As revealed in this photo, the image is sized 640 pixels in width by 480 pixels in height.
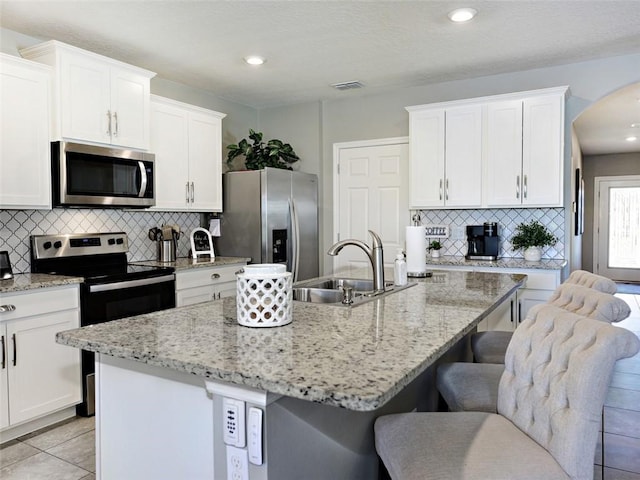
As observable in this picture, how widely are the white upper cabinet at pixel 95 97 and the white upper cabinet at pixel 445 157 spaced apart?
2.36m

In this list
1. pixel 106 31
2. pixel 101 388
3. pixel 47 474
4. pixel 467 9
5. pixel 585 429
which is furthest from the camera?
pixel 106 31

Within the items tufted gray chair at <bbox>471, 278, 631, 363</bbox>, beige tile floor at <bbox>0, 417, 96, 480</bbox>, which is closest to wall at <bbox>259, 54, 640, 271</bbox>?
tufted gray chair at <bbox>471, 278, 631, 363</bbox>

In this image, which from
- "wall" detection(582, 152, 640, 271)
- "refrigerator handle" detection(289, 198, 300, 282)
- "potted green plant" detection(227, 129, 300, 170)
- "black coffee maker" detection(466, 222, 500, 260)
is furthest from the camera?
"wall" detection(582, 152, 640, 271)

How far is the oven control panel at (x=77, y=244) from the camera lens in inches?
131

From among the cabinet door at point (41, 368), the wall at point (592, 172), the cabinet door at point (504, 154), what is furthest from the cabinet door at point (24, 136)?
the wall at point (592, 172)

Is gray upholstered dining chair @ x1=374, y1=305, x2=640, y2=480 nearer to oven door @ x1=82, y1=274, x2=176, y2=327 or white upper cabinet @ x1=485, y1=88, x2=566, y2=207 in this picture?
oven door @ x1=82, y1=274, x2=176, y2=327

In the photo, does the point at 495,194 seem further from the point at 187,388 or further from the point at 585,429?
the point at 187,388

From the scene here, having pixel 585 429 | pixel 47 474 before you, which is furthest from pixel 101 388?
pixel 585 429

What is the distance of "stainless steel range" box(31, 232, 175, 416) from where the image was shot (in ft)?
9.75

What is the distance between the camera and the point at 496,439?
136 cm

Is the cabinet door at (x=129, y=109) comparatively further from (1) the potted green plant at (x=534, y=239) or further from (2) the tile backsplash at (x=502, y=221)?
(1) the potted green plant at (x=534, y=239)

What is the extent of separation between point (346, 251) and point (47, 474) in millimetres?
3454

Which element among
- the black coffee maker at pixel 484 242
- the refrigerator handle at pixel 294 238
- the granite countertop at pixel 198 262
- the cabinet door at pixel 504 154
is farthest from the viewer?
the refrigerator handle at pixel 294 238

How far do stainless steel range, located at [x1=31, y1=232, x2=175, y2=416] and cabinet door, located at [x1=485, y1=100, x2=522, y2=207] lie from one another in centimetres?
277
